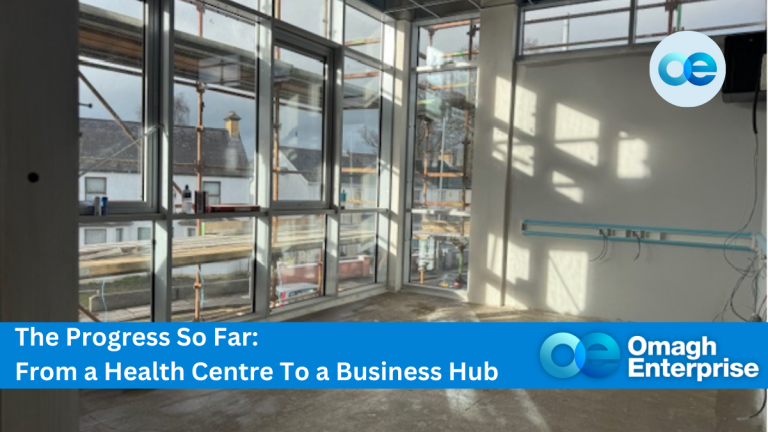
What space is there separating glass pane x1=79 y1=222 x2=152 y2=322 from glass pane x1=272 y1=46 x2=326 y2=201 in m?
1.38

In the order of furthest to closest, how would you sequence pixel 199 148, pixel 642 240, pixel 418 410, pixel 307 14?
1. pixel 307 14
2. pixel 642 240
3. pixel 199 148
4. pixel 418 410

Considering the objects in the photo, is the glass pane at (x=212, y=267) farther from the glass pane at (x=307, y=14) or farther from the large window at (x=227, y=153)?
the glass pane at (x=307, y=14)

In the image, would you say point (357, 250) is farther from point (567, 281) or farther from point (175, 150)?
point (175, 150)

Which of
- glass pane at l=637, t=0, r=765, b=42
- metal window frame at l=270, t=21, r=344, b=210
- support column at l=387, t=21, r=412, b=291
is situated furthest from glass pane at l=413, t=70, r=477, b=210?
glass pane at l=637, t=0, r=765, b=42

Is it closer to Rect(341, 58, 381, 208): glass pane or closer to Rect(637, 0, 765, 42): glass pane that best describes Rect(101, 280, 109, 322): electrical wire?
Rect(341, 58, 381, 208): glass pane

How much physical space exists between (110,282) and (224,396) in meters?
1.11

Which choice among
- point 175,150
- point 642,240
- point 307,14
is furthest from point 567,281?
point 175,150

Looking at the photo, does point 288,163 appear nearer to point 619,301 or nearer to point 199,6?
point 199,6

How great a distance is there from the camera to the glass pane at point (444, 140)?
5695 millimetres

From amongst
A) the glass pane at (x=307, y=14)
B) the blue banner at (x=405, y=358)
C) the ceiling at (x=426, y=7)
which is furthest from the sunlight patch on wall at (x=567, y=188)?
the glass pane at (x=307, y=14)

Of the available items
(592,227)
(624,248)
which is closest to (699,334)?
(624,248)

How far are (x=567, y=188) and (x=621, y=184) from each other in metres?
0.48

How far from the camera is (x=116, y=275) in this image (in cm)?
346

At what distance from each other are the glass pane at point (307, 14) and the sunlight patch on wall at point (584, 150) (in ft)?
8.46
